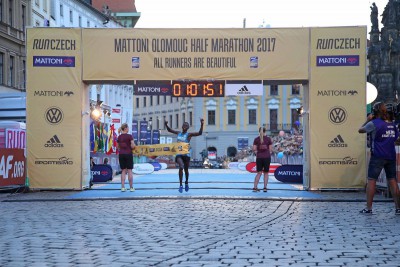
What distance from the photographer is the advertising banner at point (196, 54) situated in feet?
63.1

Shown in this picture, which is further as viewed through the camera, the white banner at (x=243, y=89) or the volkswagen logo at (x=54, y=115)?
the volkswagen logo at (x=54, y=115)

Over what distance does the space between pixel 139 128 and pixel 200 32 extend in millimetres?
24092

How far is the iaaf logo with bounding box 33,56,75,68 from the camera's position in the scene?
19.4 metres

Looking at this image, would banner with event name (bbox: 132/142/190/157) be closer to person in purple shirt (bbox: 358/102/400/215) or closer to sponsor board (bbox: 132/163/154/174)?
person in purple shirt (bbox: 358/102/400/215)

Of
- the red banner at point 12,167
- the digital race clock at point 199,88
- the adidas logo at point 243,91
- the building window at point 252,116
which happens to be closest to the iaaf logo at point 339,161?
the adidas logo at point 243,91

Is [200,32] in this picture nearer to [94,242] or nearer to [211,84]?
[211,84]

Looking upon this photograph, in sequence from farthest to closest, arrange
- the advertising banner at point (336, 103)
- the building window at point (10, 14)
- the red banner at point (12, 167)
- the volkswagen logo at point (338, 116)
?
1. the building window at point (10, 14)
2. the volkswagen logo at point (338, 116)
3. the advertising banner at point (336, 103)
4. the red banner at point (12, 167)

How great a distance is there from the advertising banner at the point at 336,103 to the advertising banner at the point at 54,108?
21.0ft

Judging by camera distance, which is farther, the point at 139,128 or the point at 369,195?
the point at 139,128

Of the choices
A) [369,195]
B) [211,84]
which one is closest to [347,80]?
[211,84]

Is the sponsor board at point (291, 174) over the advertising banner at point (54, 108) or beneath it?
beneath

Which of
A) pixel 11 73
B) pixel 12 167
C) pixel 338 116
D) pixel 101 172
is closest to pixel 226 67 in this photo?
pixel 338 116

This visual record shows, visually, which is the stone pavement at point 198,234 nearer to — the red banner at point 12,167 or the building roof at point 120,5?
the red banner at point 12,167

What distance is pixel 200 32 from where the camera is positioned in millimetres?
A: 19344
